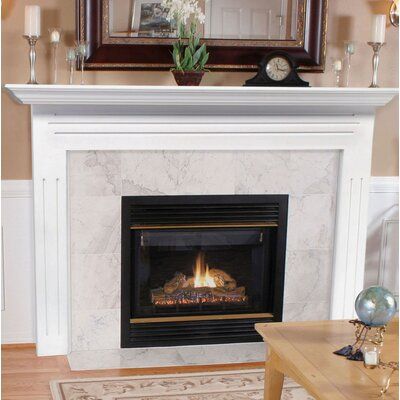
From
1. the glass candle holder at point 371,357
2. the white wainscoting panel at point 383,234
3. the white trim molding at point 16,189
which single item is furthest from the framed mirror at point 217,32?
the glass candle holder at point 371,357

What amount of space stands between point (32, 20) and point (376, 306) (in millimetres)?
1931

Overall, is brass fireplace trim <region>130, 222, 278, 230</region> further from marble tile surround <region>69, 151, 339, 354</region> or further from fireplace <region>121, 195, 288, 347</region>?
marble tile surround <region>69, 151, 339, 354</region>

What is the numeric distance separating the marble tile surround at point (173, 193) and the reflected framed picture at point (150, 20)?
59 centimetres

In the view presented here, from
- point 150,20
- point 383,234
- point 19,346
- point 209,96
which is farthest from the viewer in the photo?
point 383,234

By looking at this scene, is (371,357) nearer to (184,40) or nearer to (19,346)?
(184,40)

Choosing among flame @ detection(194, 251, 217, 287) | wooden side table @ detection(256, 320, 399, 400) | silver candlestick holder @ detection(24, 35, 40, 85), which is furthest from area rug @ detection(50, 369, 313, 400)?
silver candlestick holder @ detection(24, 35, 40, 85)

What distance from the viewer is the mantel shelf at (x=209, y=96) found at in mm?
2941

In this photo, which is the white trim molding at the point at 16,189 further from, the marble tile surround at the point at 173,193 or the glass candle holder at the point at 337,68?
the glass candle holder at the point at 337,68

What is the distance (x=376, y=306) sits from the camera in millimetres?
2113

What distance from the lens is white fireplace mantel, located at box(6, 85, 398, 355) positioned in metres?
3.03

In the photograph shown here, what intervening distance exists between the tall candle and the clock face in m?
0.45

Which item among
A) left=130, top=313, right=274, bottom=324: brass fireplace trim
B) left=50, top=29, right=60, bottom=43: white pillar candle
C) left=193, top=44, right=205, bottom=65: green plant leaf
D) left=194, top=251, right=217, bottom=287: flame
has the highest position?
left=50, top=29, right=60, bottom=43: white pillar candle

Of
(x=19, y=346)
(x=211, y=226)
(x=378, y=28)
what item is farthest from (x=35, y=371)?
(x=378, y=28)

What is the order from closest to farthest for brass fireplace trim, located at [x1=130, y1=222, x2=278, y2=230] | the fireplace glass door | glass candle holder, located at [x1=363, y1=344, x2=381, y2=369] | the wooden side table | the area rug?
1. the wooden side table
2. glass candle holder, located at [x1=363, y1=344, x2=381, y2=369]
3. the area rug
4. brass fireplace trim, located at [x1=130, y1=222, x2=278, y2=230]
5. the fireplace glass door
